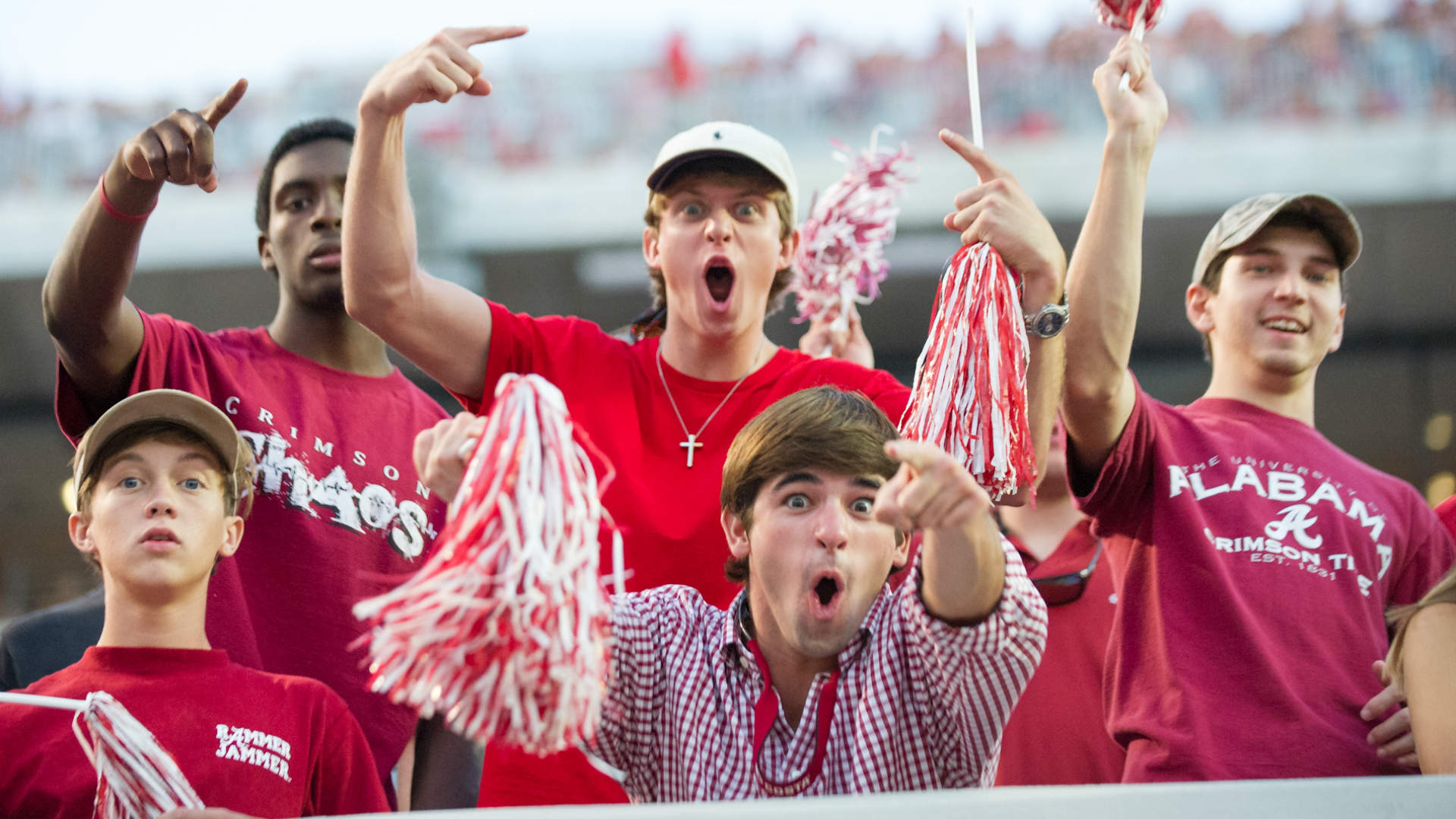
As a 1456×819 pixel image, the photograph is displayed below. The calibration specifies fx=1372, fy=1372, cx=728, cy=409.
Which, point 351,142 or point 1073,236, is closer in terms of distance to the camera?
point 351,142

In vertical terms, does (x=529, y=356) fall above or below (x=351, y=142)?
below

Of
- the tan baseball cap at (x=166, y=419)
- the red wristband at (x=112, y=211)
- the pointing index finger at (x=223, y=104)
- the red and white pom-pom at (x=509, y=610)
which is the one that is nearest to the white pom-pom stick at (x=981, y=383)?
the red and white pom-pom at (x=509, y=610)

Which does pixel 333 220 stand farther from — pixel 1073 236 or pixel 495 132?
pixel 495 132

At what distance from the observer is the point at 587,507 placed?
1.36 meters

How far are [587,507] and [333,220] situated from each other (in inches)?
53.6

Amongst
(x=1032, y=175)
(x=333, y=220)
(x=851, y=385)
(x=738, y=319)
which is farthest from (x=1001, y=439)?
(x=1032, y=175)

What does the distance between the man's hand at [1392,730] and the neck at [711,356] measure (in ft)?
3.45

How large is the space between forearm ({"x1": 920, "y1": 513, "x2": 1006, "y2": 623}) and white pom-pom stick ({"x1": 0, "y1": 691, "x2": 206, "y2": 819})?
36.2 inches

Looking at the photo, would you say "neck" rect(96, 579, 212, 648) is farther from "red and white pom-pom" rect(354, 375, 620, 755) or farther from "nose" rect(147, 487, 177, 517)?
"red and white pom-pom" rect(354, 375, 620, 755)

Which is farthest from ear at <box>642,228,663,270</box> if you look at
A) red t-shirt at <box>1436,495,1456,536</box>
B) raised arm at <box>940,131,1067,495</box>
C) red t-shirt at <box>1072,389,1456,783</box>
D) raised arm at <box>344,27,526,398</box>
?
red t-shirt at <box>1436,495,1456,536</box>

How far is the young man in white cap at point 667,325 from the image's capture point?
1838mm

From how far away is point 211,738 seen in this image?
1.80 metres

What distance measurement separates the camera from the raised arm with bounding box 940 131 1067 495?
6.00ft

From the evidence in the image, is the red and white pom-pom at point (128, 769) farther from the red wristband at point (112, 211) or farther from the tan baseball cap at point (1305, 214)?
the tan baseball cap at point (1305, 214)
